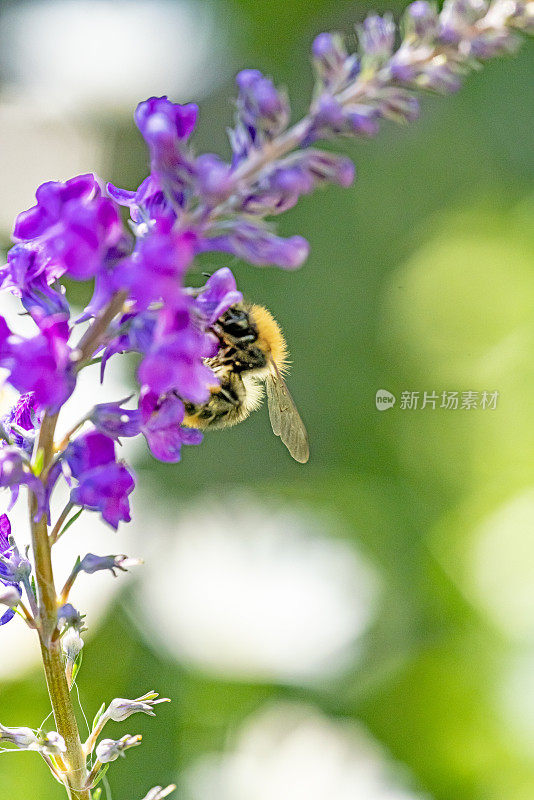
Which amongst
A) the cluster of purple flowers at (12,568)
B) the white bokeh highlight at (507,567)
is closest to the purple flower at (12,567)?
the cluster of purple flowers at (12,568)

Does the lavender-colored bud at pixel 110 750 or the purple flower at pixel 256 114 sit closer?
the purple flower at pixel 256 114

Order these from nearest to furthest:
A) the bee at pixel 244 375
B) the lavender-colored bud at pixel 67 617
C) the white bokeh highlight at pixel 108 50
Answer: the lavender-colored bud at pixel 67 617
the bee at pixel 244 375
the white bokeh highlight at pixel 108 50

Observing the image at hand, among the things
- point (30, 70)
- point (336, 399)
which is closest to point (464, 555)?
point (336, 399)

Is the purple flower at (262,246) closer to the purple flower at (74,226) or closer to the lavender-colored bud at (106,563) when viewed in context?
the purple flower at (74,226)

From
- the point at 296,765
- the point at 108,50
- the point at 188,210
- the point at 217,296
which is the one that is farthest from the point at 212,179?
the point at 108,50

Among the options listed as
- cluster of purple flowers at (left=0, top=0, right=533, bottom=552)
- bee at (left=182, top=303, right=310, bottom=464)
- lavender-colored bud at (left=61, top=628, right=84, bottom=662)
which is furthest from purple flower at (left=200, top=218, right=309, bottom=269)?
bee at (left=182, top=303, right=310, bottom=464)

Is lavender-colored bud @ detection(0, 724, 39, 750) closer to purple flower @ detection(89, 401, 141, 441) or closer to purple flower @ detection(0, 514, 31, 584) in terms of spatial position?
purple flower @ detection(0, 514, 31, 584)

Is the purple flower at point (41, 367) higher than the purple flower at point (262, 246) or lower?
lower
